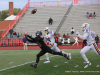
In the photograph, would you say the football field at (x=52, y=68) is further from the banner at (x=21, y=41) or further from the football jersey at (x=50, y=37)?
the banner at (x=21, y=41)

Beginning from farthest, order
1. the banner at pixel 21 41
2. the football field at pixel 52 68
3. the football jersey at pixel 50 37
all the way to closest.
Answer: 1. the banner at pixel 21 41
2. the football jersey at pixel 50 37
3. the football field at pixel 52 68

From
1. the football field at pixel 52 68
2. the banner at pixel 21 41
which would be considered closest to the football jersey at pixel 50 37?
the football field at pixel 52 68

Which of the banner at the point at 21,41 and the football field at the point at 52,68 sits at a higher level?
the banner at the point at 21,41

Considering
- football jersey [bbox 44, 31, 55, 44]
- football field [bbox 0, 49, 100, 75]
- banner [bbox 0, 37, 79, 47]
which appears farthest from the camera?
banner [bbox 0, 37, 79, 47]

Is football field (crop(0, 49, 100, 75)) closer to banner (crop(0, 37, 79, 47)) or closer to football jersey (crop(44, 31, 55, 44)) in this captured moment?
football jersey (crop(44, 31, 55, 44))

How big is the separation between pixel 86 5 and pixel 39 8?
808 cm

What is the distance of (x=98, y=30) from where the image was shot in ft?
96.1

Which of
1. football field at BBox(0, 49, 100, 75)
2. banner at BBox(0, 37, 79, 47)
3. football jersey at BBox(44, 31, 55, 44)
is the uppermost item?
football jersey at BBox(44, 31, 55, 44)

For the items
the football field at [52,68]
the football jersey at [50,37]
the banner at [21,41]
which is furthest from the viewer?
the banner at [21,41]

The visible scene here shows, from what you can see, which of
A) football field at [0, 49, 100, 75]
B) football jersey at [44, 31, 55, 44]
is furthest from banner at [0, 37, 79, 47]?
football jersey at [44, 31, 55, 44]

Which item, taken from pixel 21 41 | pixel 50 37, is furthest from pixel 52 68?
pixel 21 41

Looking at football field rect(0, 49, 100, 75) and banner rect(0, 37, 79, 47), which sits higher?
banner rect(0, 37, 79, 47)

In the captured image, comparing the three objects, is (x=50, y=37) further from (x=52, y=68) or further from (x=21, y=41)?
(x=21, y=41)

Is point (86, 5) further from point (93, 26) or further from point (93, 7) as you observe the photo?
point (93, 26)
